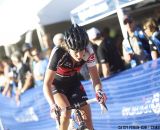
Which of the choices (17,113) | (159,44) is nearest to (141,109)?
(159,44)

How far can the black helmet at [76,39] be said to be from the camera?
5074mm

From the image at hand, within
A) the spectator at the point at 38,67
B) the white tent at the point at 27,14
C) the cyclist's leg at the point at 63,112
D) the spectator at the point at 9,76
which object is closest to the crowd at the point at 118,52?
the spectator at the point at 38,67

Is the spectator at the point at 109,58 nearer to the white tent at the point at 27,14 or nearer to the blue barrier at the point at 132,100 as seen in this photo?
the blue barrier at the point at 132,100

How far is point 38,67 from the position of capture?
956 centimetres

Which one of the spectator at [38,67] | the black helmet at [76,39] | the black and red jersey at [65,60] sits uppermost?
the black helmet at [76,39]

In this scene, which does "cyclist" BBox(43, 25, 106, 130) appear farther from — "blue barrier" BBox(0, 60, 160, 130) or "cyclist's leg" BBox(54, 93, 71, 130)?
"blue barrier" BBox(0, 60, 160, 130)

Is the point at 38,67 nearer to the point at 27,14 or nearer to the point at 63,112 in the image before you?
the point at 27,14

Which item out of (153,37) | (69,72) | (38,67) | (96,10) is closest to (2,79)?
(38,67)

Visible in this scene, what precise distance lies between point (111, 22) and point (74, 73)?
11036 millimetres

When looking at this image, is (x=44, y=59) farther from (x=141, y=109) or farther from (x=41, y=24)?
(x=141, y=109)

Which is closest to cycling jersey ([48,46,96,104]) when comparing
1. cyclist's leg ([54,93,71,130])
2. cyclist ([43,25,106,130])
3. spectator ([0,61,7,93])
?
cyclist ([43,25,106,130])

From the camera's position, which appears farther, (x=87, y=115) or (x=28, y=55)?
(x=28, y=55)

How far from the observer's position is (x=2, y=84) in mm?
11859

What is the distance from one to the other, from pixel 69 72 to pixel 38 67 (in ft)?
12.5
